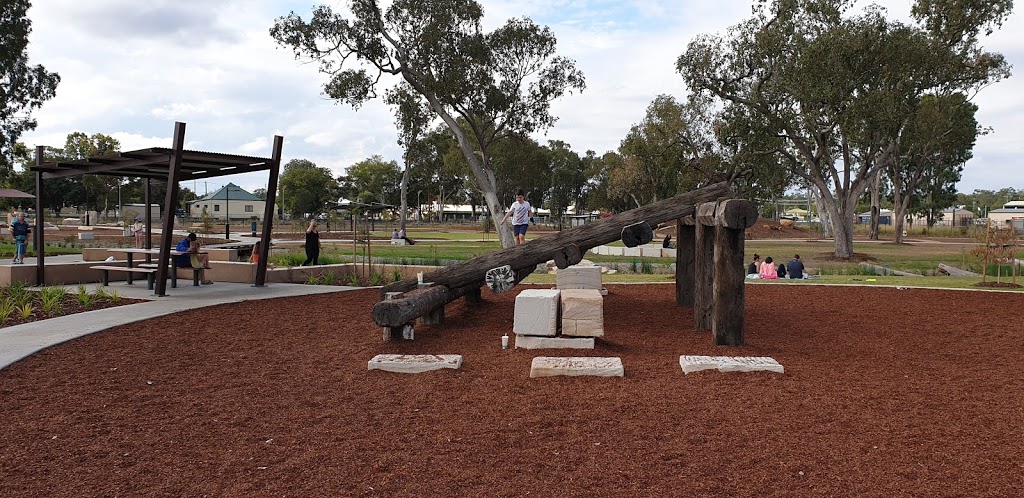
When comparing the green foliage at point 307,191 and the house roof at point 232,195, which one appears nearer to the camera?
the green foliage at point 307,191

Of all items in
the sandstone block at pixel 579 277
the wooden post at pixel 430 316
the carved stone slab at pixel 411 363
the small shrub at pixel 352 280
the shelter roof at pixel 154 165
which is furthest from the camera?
the small shrub at pixel 352 280

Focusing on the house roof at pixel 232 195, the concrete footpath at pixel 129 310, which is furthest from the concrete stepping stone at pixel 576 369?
the house roof at pixel 232 195

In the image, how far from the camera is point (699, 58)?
26.7m

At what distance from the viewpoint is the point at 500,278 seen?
8617 mm

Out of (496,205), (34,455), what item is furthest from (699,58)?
(34,455)

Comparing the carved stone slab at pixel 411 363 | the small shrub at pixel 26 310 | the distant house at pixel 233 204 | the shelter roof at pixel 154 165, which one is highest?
the distant house at pixel 233 204

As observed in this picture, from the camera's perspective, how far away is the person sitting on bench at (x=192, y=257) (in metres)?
13.4

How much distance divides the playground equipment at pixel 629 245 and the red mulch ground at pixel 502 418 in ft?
1.22

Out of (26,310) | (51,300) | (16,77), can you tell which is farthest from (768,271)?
(16,77)

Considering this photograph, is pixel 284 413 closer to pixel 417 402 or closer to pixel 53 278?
pixel 417 402

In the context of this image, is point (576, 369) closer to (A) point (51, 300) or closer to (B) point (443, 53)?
(A) point (51, 300)

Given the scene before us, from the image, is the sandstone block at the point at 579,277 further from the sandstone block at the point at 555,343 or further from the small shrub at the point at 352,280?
the small shrub at the point at 352,280

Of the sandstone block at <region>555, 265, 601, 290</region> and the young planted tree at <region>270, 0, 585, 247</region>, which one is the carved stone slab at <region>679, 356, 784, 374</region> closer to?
the sandstone block at <region>555, 265, 601, 290</region>

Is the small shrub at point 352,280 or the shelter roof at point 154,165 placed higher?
the shelter roof at point 154,165
